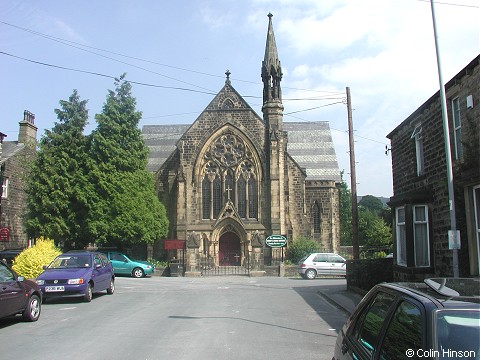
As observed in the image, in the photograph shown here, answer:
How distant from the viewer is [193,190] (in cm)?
3647

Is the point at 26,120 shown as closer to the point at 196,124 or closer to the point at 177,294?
the point at 196,124

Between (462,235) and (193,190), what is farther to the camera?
(193,190)

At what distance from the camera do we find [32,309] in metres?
10.6

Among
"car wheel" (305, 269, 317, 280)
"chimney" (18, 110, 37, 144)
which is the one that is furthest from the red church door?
"chimney" (18, 110, 37, 144)

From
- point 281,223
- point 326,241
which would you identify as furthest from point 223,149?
point 326,241

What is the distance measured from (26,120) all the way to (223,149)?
16472 mm

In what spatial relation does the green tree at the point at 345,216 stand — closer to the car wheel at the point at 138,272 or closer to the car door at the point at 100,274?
the car wheel at the point at 138,272

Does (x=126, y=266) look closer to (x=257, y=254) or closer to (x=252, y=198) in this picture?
(x=257, y=254)

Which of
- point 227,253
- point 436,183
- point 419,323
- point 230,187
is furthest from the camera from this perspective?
point 230,187

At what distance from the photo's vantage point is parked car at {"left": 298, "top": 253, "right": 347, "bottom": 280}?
26.6m

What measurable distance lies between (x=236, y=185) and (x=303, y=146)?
12.1 metres

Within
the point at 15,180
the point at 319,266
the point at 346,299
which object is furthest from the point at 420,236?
the point at 15,180

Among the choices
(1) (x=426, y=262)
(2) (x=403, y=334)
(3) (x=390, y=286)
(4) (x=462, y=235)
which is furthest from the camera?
(1) (x=426, y=262)

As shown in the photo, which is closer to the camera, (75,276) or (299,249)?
(75,276)
